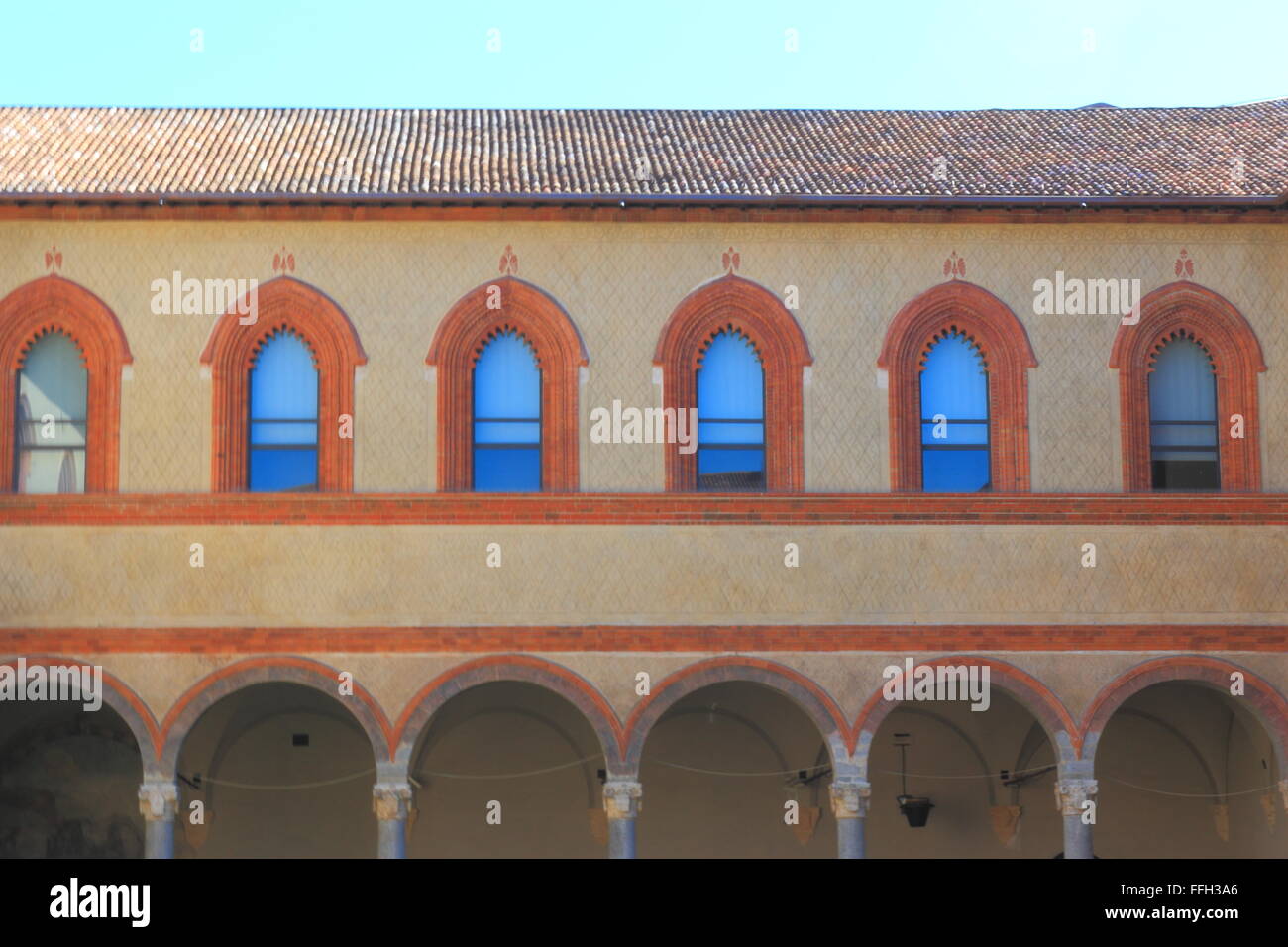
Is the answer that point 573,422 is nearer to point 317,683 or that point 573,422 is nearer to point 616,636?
→ point 616,636

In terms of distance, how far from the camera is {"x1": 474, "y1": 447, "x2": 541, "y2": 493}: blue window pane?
20.5 metres

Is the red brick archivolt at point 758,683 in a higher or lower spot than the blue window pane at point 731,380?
lower

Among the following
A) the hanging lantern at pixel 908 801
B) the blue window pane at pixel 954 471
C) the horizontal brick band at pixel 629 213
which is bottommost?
the hanging lantern at pixel 908 801

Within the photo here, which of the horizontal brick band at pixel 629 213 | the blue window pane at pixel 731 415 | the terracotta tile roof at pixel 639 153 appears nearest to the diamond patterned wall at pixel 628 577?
the blue window pane at pixel 731 415

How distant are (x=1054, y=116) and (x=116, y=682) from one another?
12.7 m

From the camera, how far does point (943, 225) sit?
20.9 m

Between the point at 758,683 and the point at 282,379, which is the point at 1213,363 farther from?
the point at 282,379

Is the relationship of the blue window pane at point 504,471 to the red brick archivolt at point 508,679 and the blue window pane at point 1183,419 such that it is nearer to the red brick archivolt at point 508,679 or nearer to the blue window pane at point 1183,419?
the red brick archivolt at point 508,679

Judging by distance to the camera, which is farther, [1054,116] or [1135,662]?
[1054,116]

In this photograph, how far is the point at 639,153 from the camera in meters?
22.4

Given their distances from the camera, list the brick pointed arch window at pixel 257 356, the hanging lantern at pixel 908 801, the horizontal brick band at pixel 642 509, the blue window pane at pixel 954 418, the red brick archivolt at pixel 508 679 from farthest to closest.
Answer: the hanging lantern at pixel 908 801, the blue window pane at pixel 954 418, the brick pointed arch window at pixel 257 356, the horizontal brick band at pixel 642 509, the red brick archivolt at pixel 508 679

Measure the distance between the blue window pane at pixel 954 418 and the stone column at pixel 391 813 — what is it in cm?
609

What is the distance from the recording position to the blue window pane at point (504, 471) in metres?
20.5

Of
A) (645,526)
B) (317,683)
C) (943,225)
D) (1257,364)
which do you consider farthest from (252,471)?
(1257,364)
